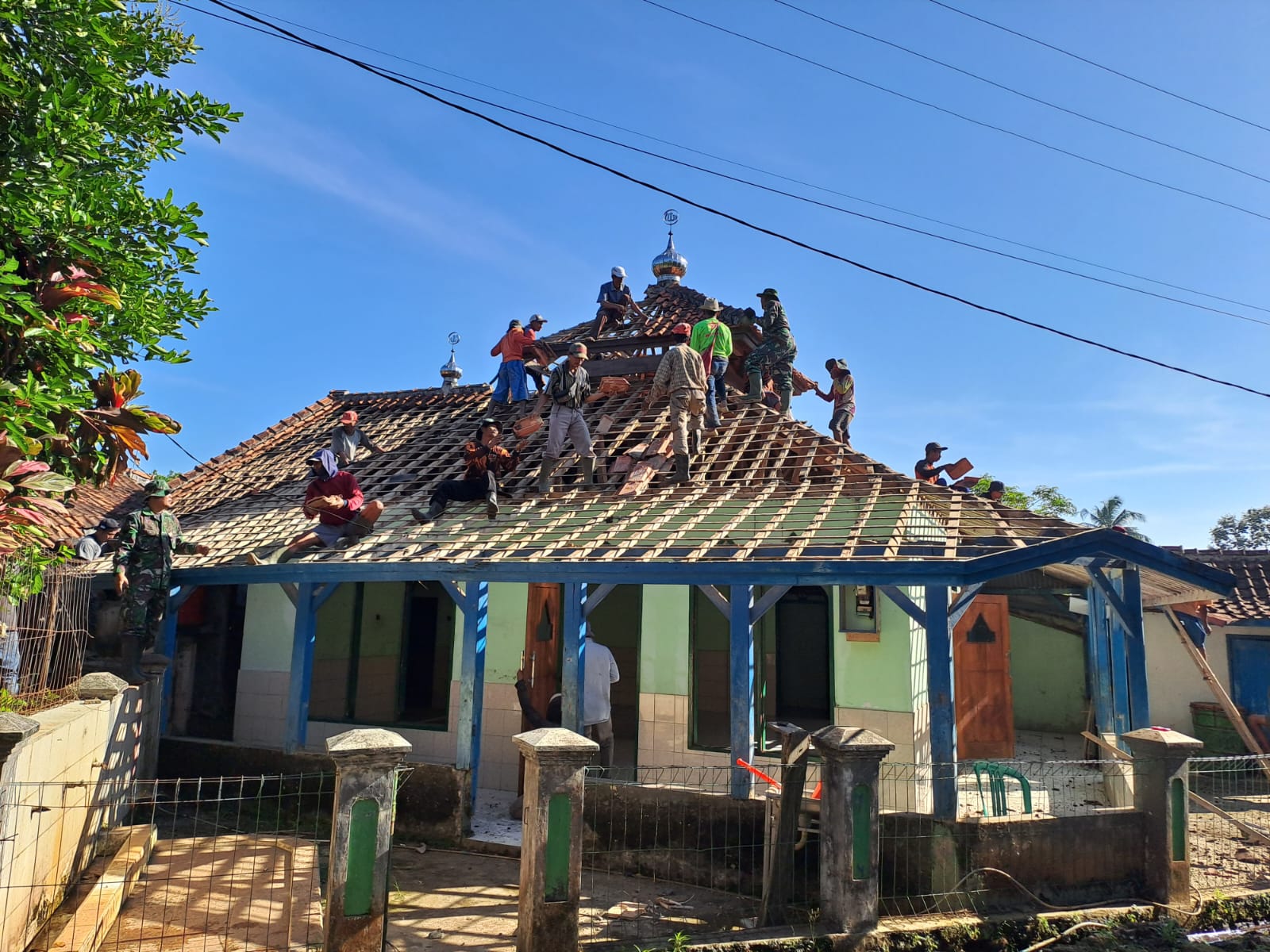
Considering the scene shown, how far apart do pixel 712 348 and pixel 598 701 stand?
5.40 metres

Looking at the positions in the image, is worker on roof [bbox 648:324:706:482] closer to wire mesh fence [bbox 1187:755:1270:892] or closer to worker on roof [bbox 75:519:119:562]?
wire mesh fence [bbox 1187:755:1270:892]

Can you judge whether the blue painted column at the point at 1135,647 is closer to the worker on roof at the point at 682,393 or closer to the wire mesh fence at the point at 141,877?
the worker on roof at the point at 682,393

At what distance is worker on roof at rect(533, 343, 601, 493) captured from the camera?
33.9 ft

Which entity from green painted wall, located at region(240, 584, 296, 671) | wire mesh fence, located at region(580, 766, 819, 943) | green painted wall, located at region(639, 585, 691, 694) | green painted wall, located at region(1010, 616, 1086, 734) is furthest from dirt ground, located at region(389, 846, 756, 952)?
green painted wall, located at region(1010, 616, 1086, 734)

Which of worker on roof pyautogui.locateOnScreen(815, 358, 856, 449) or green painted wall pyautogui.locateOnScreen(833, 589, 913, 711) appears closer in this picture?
green painted wall pyautogui.locateOnScreen(833, 589, 913, 711)

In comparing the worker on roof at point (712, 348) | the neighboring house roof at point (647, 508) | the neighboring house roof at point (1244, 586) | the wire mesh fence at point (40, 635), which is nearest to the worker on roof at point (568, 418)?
the neighboring house roof at point (647, 508)

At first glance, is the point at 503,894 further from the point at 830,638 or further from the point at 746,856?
the point at 830,638

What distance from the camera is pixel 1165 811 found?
22.4 ft

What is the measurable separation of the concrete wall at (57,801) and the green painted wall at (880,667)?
22.7 feet

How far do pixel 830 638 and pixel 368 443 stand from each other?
27.4 feet

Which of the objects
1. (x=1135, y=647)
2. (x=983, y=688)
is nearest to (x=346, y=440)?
(x=983, y=688)

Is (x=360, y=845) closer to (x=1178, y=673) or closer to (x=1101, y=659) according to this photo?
(x=1101, y=659)

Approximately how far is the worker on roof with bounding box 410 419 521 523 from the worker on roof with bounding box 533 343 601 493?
68 centimetres

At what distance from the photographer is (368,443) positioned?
13.5 m
